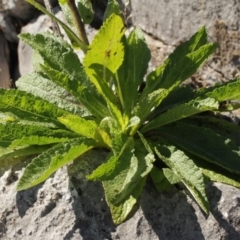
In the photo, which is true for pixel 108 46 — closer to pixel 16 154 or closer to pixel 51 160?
pixel 51 160

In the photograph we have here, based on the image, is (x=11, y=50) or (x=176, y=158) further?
(x=11, y=50)

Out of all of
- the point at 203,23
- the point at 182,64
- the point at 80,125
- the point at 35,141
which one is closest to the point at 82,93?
the point at 80,125

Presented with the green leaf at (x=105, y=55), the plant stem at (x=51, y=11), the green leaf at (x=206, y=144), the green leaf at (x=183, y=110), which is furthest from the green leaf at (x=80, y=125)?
the plant stem at (x=51, y=11)

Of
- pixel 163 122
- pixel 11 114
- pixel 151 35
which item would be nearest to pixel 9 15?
pixel 151 35

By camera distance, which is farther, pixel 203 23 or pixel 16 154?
pixel 203 23

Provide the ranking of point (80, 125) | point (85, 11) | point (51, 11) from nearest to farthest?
point (80, 125), point (85, 11), point (51, 11)

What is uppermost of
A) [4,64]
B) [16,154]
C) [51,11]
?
[4,64]

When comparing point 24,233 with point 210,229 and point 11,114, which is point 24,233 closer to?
point 11,114
